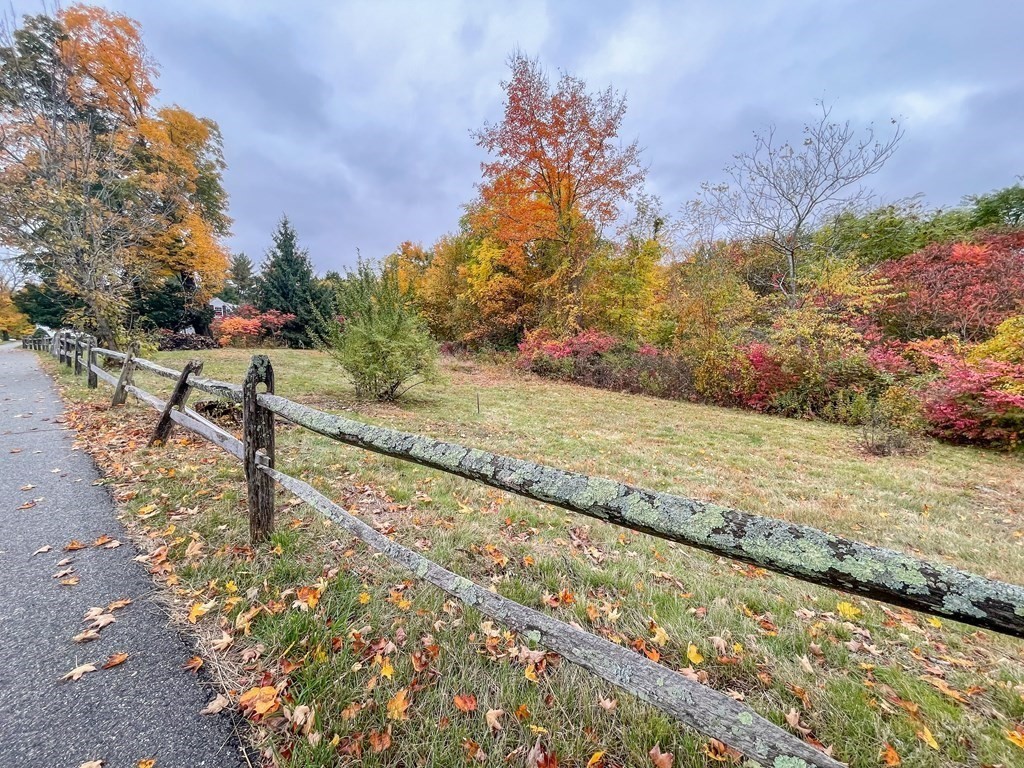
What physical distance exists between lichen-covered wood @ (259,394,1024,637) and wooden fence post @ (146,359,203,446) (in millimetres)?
4349

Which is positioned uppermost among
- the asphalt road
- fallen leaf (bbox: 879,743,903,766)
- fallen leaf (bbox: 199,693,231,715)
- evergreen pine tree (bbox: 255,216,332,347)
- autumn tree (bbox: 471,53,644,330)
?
autumn tree (bbox: 471,53,644,330)

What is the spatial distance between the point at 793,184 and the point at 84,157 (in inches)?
769

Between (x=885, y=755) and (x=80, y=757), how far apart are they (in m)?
2.95

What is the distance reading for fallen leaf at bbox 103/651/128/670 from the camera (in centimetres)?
173

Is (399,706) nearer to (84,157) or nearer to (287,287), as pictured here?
(84,157)

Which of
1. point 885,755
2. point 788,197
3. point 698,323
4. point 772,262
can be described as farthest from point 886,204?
point 885,755

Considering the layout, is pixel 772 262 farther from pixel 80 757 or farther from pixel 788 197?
pixel 80 757

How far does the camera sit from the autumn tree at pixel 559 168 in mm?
15688

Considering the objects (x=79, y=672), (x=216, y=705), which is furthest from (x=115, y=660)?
(x=216, y=705)

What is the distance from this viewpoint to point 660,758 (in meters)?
1.44

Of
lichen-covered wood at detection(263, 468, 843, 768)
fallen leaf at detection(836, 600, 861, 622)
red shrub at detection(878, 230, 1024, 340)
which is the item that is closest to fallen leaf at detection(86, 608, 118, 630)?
lichen-covered wood at detection(263, 468, 843, 768)

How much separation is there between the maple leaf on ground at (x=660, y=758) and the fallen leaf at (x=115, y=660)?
90.5 inches

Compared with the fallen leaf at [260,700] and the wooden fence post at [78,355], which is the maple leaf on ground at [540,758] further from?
the wooden fence post at [78,355]

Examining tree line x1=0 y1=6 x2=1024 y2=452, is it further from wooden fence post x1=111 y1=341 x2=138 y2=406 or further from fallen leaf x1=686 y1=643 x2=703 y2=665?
fallen leaf x1=686 y1=643 x2=703 y2=665
